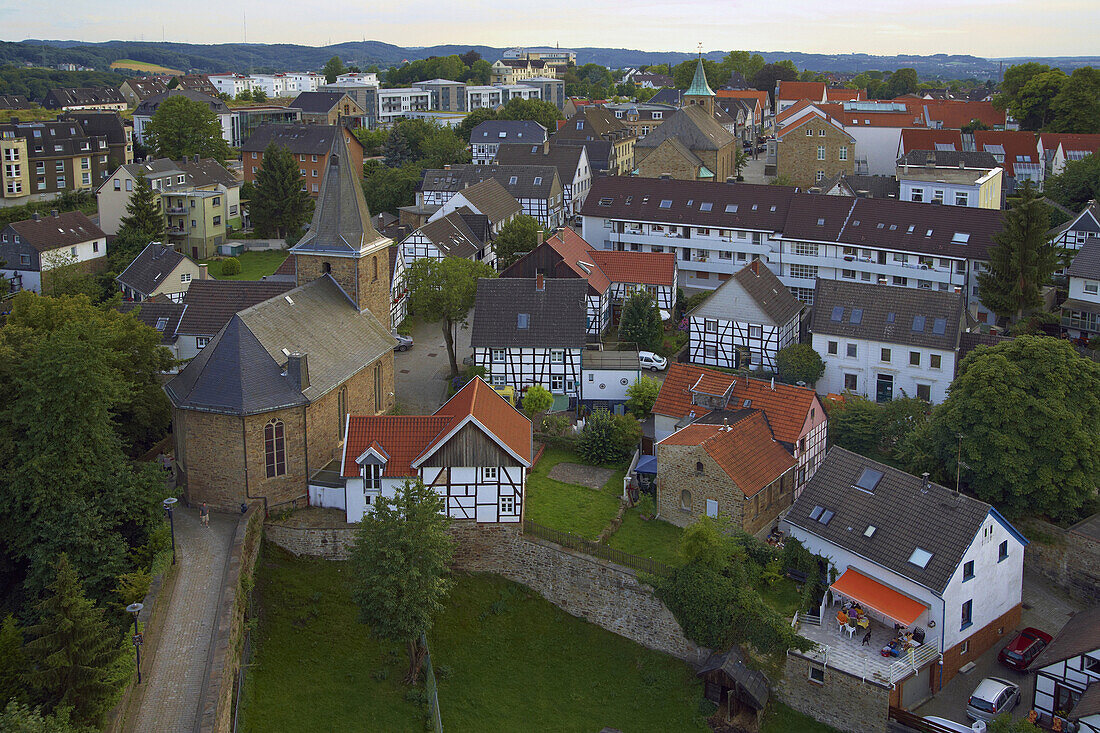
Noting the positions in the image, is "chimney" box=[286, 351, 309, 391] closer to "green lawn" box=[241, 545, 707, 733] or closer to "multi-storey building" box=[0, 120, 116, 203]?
"green lawn" box=[241, 545, 707, 733]

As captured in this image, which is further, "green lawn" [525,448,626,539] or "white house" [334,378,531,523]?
"green lawn" [525,448,626,539]

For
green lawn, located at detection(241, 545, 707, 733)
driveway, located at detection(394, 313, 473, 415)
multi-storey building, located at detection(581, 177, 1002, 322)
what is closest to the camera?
green lawn, located at detection(241, 545, 707, 733)

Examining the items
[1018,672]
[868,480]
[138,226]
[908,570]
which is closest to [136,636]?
[908,570]

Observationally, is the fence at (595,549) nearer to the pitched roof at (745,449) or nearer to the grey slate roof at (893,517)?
the pitched roof at (745,449)

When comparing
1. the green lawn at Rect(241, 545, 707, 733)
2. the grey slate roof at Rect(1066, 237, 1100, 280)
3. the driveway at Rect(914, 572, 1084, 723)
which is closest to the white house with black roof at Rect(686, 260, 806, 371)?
the grey slate roof at Rect(1066, 237, 1100, 280)

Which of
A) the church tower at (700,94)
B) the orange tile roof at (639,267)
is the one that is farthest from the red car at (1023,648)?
the church tower at (700,94)

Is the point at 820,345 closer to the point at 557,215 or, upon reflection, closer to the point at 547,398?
the point at 547,398

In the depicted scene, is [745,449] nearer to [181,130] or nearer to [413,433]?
[413,433]
